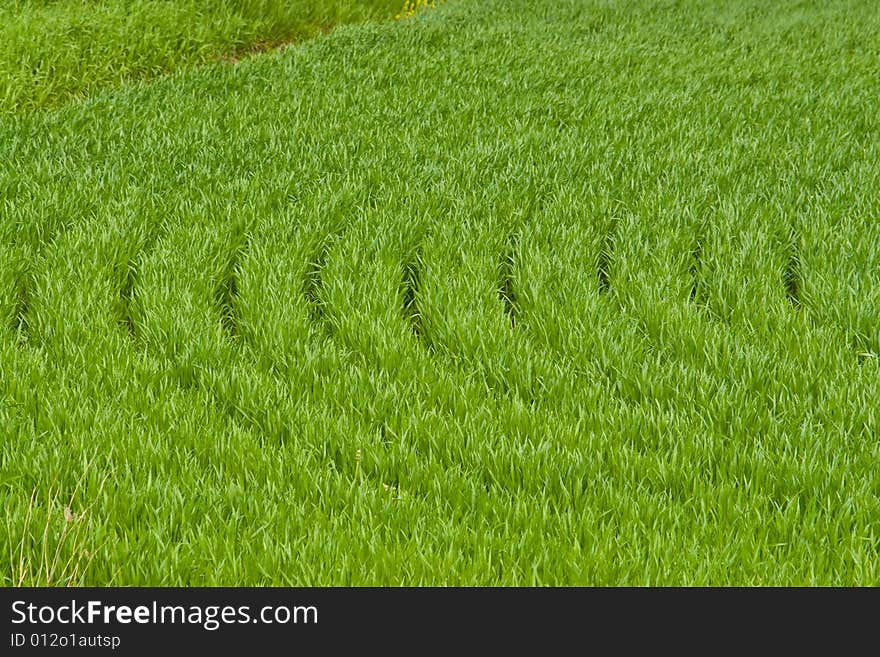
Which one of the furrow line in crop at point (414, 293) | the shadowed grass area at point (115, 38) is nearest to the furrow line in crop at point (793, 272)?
the furrow line in crop at point (414, 293)

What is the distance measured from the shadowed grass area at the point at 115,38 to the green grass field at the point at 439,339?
0.37 meters

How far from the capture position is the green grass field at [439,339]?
2213 mm

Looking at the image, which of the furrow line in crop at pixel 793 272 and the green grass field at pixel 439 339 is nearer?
the green grass field at pixel 439 339

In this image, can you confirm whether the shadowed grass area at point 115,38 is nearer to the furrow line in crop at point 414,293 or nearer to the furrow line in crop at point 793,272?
the furrow line in crop at point 414,293

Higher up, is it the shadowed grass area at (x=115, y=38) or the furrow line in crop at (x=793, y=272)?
the shadowed grass area at (x=115, y=38)

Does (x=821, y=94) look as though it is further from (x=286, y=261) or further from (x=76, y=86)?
(x=76, y=86)

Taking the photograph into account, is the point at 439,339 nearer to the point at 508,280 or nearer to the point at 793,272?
the point at 508,280

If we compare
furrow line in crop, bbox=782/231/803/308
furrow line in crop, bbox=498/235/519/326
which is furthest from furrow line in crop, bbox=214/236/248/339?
furrow line in crop, bbox=782/231/803/308

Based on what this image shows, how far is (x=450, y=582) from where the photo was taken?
206cm

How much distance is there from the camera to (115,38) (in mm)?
7430

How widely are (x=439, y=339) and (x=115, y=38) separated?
5.31 meters

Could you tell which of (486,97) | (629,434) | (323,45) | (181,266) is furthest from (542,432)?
(323,45)

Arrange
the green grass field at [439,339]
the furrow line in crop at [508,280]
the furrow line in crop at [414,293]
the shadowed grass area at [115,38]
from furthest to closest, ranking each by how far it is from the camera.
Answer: the shadowed grass area at [115,38] < the furrow line in crop at [508,280] < the furrow line in crop at [414,293] < the green grass field at [439,339]

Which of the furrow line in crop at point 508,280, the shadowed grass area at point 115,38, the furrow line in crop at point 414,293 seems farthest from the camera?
the shadowed grass area at point 115,38
